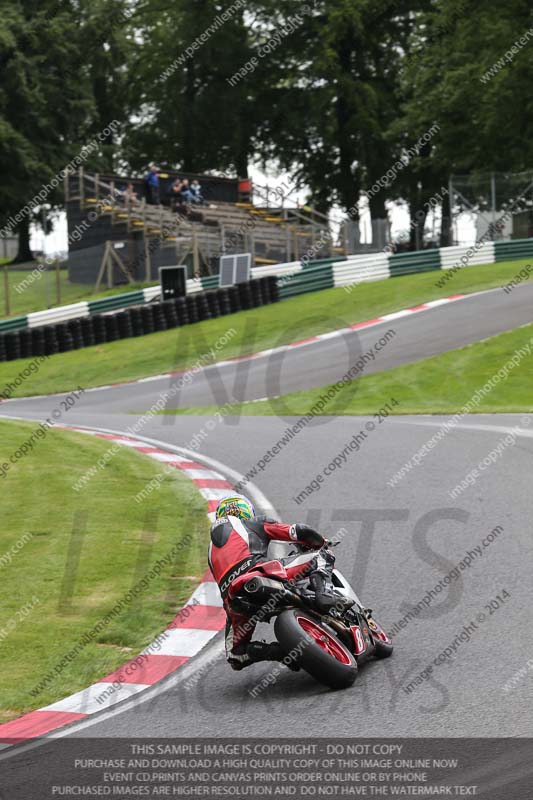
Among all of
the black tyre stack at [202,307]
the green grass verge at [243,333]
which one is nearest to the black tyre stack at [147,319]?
the green grass verge at [243,333]

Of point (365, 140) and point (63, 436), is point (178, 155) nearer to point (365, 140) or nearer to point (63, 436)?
point (365, 140)

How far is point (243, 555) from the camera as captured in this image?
6551 millimetres

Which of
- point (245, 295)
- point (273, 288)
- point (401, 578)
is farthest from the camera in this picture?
point (273, 288)

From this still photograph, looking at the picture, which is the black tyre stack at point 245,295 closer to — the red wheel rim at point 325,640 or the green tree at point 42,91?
the green tree at point 42,91

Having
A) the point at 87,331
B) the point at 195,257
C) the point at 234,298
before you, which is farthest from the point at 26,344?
the point at 195,257

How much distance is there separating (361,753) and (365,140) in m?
46.9

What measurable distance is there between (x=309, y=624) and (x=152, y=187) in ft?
116

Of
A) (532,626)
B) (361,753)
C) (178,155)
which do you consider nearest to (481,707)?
(361,753)

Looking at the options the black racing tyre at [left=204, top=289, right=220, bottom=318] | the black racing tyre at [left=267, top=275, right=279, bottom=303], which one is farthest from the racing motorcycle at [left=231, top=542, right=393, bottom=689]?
the black racing tyre at [left=267, top=275, right=279, bottom=303]

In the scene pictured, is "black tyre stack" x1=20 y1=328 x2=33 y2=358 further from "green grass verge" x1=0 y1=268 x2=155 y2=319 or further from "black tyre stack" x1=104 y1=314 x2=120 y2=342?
"green grass verge" x1=0 y1=268 x2=155 y2=319

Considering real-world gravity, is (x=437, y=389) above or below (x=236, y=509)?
below

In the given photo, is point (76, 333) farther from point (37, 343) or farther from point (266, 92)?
point (266, 92)

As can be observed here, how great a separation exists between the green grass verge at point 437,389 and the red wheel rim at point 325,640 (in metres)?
12.0

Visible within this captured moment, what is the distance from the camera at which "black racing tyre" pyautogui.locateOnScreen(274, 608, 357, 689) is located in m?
6.02
